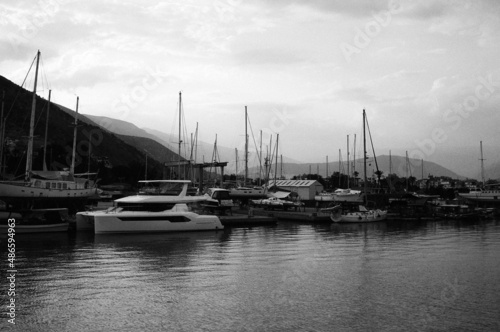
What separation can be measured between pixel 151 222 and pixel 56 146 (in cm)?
6191

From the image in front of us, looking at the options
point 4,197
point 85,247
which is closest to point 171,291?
point 85,247

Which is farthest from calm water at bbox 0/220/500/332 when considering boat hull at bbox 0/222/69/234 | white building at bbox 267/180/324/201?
white building at bbox 267/180/324/201

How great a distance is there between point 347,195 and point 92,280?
6049 centimetres

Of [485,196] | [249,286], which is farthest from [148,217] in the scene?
[485,196]

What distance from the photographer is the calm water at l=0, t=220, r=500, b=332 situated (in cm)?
1330

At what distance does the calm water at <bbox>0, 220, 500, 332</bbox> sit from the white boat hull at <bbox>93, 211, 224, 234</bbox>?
382cm

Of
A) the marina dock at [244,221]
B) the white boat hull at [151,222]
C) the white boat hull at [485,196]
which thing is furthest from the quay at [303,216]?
the white boat hull at [485,196]

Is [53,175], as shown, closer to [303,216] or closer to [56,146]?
[303,216]

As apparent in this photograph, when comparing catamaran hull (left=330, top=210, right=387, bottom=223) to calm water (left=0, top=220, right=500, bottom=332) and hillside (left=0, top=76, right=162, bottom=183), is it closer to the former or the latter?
calm water (left=0, top=220, right=500, bottom=332)

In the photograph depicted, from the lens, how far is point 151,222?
117 ft

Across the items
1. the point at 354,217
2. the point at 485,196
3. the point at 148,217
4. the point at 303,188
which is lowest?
the point at 354,217

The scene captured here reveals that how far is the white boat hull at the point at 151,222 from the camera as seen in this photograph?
34.1 metres

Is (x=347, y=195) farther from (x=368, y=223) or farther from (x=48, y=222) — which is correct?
(x=48, y=222)

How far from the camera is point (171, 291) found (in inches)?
655
